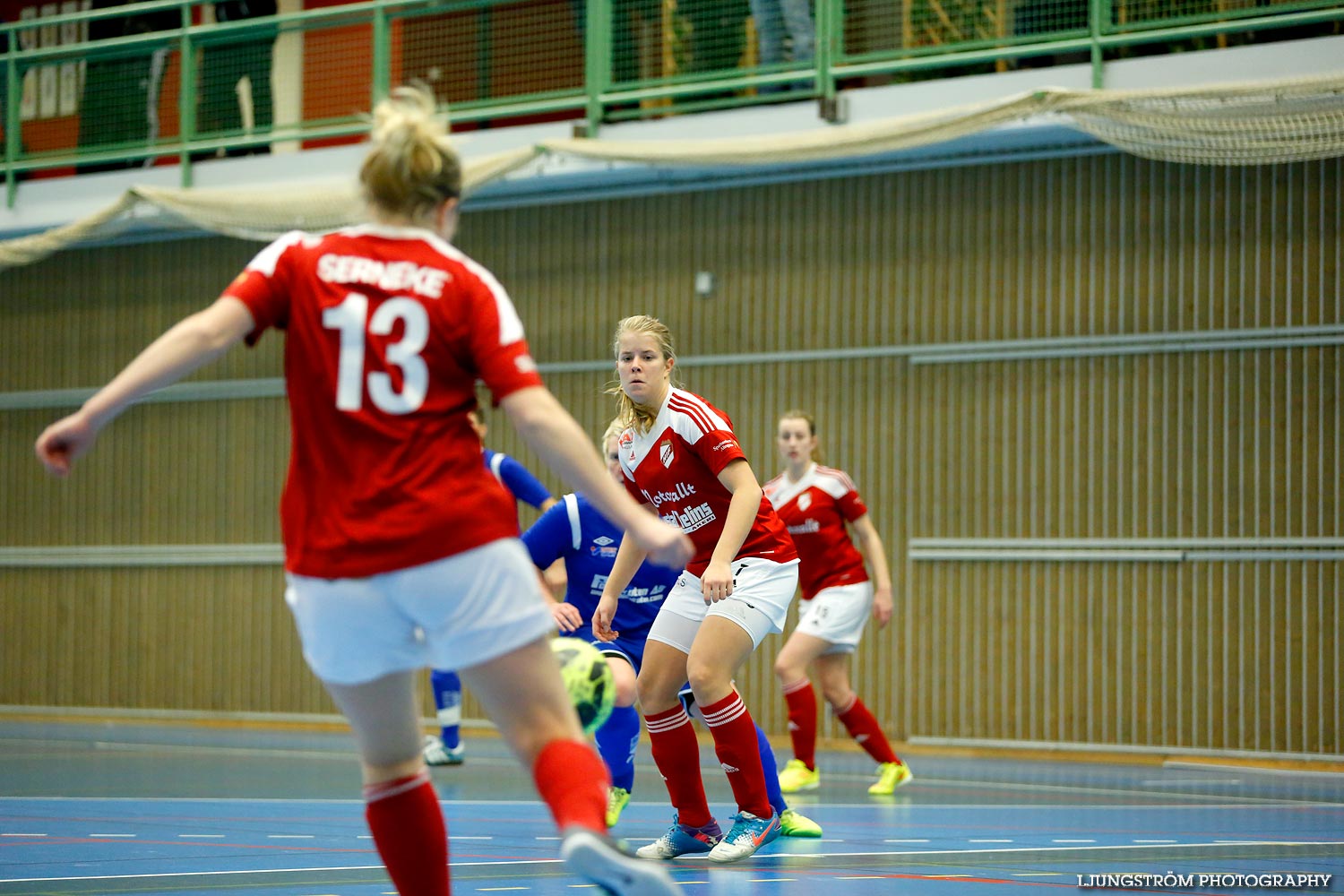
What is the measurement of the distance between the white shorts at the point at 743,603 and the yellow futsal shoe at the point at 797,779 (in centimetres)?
316

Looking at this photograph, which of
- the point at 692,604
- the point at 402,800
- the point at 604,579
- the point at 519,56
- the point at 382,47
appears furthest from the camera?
the point at 519,56

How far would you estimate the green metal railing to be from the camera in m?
10.8

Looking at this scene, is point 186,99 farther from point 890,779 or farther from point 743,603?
point 743,603

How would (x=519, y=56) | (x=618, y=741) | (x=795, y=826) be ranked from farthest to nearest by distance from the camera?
(x=519, y=56), (x=618, y=741), (x=795, y=826)

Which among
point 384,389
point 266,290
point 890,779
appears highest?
point 266,290

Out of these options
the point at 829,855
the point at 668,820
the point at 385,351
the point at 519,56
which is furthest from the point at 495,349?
the point at 519,56

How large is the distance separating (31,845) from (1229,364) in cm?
868

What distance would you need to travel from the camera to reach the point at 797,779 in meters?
8.38

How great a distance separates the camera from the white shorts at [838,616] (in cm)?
839

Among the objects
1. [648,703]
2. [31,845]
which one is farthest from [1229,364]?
[31,845]

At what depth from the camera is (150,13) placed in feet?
51.5

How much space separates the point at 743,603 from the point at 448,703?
482 centimetres

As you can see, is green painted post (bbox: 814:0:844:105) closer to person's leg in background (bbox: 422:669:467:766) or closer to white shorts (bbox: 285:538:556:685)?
person's leg in background (bbox: 422:669:467:766)

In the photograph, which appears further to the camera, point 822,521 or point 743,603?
point 822,521
